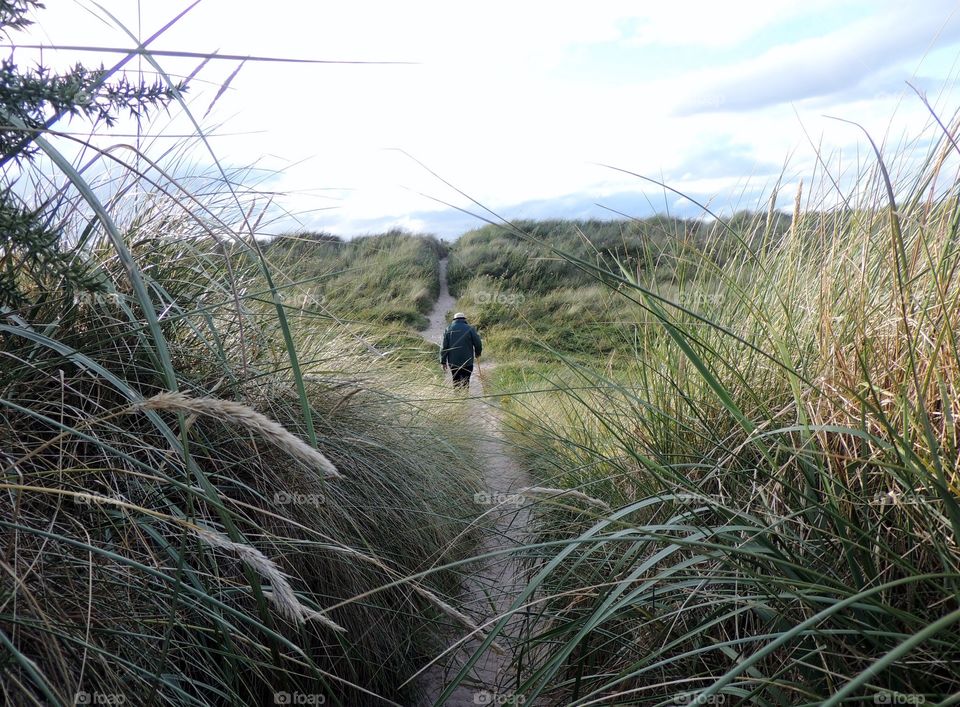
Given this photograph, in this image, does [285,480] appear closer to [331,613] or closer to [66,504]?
[331,613]

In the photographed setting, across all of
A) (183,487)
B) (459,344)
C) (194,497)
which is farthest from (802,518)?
(459,344)

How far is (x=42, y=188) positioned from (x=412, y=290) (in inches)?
585

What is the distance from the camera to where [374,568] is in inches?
108

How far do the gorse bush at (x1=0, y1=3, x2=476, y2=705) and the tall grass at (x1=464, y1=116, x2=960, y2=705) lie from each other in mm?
492

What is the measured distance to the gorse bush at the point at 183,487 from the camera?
4.72 feet

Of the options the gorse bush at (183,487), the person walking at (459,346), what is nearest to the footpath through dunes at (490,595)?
the gorse bush at (183,487)

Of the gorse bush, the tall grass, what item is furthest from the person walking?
the tall grass

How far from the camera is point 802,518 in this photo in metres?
1.74

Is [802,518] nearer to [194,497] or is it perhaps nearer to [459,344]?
[194,497]

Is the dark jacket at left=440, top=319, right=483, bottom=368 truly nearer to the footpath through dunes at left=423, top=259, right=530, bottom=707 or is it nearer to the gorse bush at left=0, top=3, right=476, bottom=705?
the footpath through dunes at left=423, top=259, right=530, bottom=707

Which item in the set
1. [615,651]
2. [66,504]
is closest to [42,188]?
[66,504]

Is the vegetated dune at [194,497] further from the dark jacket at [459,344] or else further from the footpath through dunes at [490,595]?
the dark jacket at [459,344]

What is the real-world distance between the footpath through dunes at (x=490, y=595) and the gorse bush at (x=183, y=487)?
16 cm

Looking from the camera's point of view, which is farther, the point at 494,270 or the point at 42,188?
the point at 494,270
